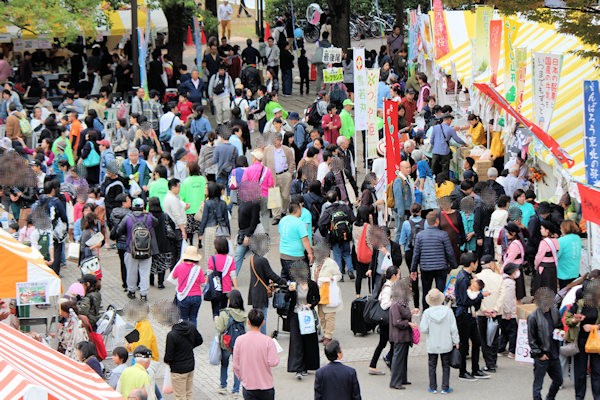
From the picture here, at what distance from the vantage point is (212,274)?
14.3 metres

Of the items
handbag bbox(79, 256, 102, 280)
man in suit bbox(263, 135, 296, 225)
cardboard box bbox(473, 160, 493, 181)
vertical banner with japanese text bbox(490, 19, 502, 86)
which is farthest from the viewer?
vertical banner with japanese text bbox(490, 19, 502, 86)

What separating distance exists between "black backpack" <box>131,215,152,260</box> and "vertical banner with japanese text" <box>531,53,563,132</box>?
250 inches

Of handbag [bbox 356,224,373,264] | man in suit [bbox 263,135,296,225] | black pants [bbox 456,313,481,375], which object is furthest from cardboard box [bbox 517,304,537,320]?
man in suit [bbox 263,135,296,225]

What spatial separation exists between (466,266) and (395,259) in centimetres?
155

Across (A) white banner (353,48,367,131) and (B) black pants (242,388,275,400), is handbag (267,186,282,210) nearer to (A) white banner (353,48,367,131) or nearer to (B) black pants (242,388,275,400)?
(A) white banner (353,48,367,131)

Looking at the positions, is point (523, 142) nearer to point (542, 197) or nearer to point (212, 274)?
point (542, 197)

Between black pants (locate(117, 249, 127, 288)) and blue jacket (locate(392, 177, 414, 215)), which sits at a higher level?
blue jacket (locate(392, 177, 414, 215))

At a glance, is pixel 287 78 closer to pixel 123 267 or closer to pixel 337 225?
pixel 337 225

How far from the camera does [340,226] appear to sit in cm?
1683

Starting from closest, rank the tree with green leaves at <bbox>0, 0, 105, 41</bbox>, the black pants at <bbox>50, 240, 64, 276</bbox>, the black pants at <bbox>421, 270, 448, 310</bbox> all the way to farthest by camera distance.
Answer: the black pants at <bbox>421, 270, 448, 310</bbox>, the black pants at <bbox>50, 240, 64, 276</bbox>, the tree with green leaves at <bbox>0, 0, 105, 41</bbox>

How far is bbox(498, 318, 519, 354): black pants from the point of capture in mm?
14414

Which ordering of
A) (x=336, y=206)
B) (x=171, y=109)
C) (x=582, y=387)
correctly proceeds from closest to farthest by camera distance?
(x=582, y=387), (x=336, y=206), (x=171, y=109)

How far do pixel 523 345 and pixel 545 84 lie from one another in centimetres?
556

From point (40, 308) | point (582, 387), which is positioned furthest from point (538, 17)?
point (40, 308)
